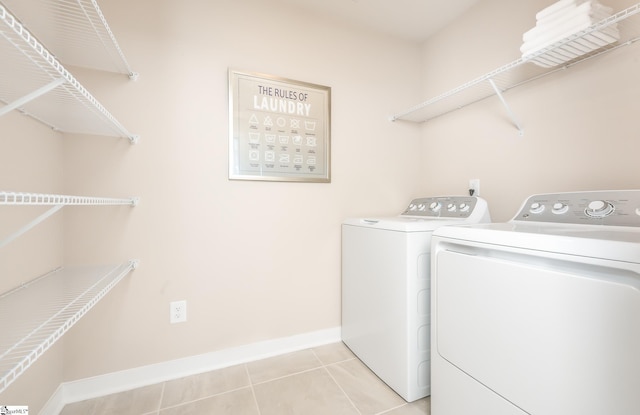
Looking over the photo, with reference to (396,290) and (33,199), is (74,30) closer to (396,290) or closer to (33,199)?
(33,199)

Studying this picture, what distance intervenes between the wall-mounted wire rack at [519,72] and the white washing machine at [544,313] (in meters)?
0.61

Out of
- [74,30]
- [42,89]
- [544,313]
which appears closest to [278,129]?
[74,30]

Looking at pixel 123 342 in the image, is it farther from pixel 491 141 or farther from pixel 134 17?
pixel 491 141

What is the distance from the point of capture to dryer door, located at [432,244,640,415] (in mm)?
619

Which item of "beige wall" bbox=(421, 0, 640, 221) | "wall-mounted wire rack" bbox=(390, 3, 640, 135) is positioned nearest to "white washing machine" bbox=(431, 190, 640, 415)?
"beige wall" bbox=(421, 0, 640, 221)

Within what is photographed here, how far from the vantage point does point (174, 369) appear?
1451 mm

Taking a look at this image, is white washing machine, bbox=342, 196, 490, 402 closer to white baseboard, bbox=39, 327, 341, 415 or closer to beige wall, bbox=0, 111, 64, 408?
white baseboard, bbox=39, 327, 341, 415

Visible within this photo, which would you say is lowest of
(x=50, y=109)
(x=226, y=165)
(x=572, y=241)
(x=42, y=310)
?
(x=42, y=310)

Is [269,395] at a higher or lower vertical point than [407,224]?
lower

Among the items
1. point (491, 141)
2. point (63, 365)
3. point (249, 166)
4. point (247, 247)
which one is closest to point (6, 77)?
point (249, 166)

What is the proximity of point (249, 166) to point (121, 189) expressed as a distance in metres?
0.67

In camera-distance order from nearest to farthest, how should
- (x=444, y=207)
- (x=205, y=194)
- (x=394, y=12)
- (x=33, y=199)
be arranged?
(x=33, y=199)
(x=205, y=194)
(x=444, y=207)
(x=394, y=12)

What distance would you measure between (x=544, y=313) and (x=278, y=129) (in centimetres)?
153

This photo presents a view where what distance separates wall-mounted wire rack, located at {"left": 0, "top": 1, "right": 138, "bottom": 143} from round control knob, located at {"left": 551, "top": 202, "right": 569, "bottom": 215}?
1729 millimetres
